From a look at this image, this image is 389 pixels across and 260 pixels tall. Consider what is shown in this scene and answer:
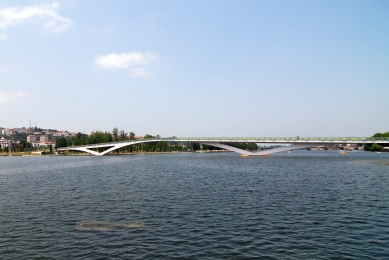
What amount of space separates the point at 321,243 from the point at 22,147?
180 meters

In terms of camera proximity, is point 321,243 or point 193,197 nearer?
point 321,243

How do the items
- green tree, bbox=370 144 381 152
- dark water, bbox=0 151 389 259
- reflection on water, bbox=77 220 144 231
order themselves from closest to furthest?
dark water, bbox=0 151 389 259 → reflection on water, bbox=77 220 144 231 → green tree, bbox=370 144 381 152

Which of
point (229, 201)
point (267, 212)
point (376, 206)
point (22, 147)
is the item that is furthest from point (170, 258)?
point (22, 147)

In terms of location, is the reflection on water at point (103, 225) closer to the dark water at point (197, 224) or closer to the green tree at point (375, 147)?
the dark water at point (197, 224)

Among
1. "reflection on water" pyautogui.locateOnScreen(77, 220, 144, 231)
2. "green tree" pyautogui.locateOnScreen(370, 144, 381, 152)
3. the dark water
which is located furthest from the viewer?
"green tree" pyautogui.locateOnScreen(370, 144, 381, 152)

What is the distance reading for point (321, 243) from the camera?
13070 millimetres

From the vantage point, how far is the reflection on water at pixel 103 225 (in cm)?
1536

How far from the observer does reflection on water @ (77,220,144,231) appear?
50.4 feet

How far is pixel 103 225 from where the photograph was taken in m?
15.9

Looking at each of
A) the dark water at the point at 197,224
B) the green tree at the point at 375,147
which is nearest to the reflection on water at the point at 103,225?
the dark water at the point at 197,224

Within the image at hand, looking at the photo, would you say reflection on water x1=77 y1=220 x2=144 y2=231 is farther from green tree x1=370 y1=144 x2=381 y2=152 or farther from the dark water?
green tree x1=370 y1=144 x2=381 y2=152

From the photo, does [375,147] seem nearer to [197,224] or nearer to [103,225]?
[197,224]

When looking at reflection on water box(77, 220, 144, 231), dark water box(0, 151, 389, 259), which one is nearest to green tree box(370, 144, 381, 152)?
dark water box(0, 151, 389, 259)

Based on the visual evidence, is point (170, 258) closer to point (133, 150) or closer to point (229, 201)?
point (229, 201)
